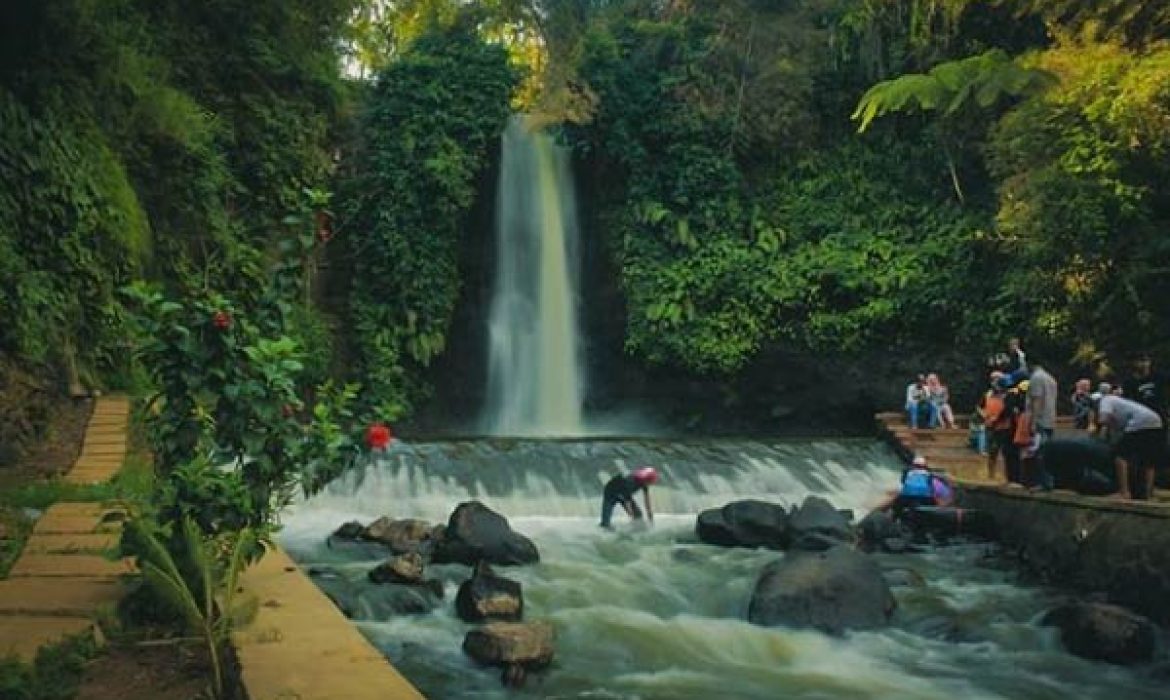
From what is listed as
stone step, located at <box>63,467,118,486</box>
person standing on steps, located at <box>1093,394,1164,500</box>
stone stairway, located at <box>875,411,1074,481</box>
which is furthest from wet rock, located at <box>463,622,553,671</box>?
stone stairway, located at <box>875,411,1074,481</box>

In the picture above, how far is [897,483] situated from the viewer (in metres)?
15.6

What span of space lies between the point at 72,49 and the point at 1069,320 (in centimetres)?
1506

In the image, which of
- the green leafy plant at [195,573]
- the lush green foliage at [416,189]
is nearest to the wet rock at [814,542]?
the green leafy plant at [195,573]

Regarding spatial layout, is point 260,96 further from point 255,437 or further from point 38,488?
point 255,437

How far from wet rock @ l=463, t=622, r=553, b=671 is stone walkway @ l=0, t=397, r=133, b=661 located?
2.57 metres

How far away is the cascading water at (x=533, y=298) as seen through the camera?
21703 mm

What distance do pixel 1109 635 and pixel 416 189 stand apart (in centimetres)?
1615

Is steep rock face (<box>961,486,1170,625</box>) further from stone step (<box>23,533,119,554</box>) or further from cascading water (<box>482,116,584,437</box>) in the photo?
cascading water (<box>482,116,584,437</box>)

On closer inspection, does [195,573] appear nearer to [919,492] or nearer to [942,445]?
[919,492]

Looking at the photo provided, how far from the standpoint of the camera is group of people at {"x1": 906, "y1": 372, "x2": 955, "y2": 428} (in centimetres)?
1789

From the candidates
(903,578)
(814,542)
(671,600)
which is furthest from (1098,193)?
(671,600)

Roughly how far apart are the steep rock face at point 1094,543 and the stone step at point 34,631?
8606mm

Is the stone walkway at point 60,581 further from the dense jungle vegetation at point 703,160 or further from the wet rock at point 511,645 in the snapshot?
the dense jungle vegetation at point 703,160

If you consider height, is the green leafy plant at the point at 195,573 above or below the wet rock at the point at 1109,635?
above
